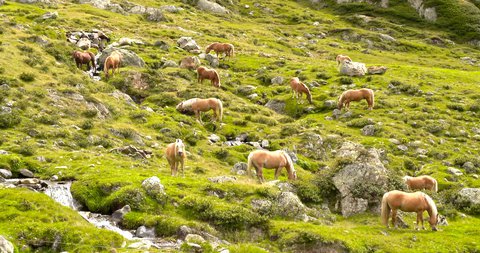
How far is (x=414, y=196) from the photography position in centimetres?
2012

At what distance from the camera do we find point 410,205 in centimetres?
2002

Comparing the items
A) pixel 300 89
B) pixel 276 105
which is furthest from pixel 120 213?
pixel 300 89

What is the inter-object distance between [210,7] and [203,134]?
8305 centimetres

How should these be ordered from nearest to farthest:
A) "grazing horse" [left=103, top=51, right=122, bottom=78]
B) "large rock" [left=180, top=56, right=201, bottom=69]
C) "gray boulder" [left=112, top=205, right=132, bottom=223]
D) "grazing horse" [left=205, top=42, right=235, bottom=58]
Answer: "gray boulder" [left=112, top=205, right=132, bottom=223], "grazing horse" [left=103, top=51, right=122, bottom=78], "large rock" [left=180, top=56, right=201, bottom=69], "grazing horse" [left=205, top=42, right=235, bottom=58]

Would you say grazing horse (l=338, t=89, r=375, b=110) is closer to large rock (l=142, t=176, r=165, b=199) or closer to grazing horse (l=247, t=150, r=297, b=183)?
grazing horse (l=247, t=150, r=297, b=183)

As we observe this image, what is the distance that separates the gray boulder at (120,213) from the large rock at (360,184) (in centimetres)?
1037

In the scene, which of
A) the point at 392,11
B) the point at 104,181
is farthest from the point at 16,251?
the point at 392,11

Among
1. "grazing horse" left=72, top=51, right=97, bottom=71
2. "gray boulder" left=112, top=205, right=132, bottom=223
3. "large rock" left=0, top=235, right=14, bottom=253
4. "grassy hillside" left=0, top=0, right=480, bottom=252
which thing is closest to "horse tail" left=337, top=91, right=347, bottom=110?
"grassy hillside" left=0, top=0, right=480, bottom=252

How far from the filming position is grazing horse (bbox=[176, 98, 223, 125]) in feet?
129

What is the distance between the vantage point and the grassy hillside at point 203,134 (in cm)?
1795

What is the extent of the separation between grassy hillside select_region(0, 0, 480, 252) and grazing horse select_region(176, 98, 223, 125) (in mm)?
1079

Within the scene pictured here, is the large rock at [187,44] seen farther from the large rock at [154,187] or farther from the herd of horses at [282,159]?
the large rock at [154,187]

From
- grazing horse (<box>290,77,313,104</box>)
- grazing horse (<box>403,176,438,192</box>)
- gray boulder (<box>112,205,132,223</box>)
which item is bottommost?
grazing horse (<box>290,77,313,104</box>)

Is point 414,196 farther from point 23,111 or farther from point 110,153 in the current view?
point 23,111
